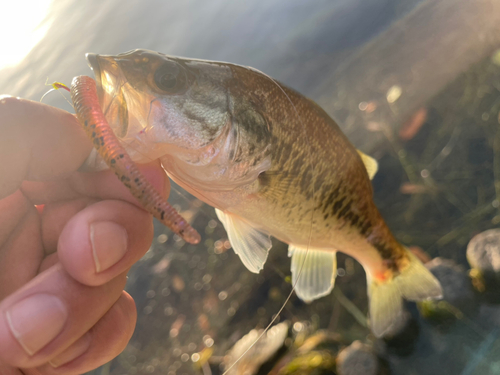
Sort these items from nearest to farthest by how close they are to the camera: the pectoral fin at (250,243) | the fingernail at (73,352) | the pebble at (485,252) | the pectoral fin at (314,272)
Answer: the fingernail at (73,352) → the pectoral fin at (250,243) → the pectoral fin at (314,272) → the pebble at (485,252)

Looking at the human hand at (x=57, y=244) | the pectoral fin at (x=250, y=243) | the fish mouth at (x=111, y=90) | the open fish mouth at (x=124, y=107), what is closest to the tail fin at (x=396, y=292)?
the pectoral fin at (x=250, y=243)

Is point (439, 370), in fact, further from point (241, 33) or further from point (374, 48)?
point (241, 33)

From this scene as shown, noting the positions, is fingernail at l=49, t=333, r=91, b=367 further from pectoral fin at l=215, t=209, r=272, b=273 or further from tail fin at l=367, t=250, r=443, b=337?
tail fin at l=367, t=250, r=443, b=337

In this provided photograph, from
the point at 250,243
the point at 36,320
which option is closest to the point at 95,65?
the point at 36,320

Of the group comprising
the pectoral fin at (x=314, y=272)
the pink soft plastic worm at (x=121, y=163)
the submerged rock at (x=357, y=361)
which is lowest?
the submerged rock at (x=357, y=361)

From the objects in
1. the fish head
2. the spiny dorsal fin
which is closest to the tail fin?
the spiny dorsal fin

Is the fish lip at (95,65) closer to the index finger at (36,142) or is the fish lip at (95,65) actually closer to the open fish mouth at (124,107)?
the open fish mouth at (124,107)
